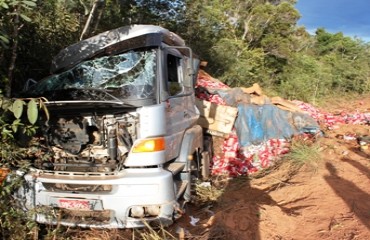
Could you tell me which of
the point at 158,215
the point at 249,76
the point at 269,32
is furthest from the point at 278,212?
the point at 269,32

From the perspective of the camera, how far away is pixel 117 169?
3.74 m

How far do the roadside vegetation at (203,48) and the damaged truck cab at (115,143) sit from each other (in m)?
0.26

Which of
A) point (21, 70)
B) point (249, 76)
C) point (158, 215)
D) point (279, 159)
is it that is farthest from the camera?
point (249, 76)

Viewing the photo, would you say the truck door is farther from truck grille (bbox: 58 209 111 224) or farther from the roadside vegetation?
the roadside vegetation

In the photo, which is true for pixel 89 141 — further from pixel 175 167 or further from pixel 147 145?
pixel 175 167

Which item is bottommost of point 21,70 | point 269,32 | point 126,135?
point 126,135

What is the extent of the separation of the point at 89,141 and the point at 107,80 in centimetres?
75

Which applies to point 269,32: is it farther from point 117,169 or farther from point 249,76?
point 117,169

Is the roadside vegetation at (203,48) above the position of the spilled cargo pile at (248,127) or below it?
above

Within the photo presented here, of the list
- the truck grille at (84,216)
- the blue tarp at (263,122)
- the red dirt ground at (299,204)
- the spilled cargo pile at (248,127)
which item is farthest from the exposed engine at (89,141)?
the blue tarp at (263,122)

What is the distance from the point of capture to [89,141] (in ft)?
13.2

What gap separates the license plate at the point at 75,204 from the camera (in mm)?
3646

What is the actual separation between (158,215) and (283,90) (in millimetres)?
15140

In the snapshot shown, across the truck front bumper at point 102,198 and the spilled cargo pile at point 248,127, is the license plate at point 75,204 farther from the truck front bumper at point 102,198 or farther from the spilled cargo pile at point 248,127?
the spilled cargo pile at point 248,127
